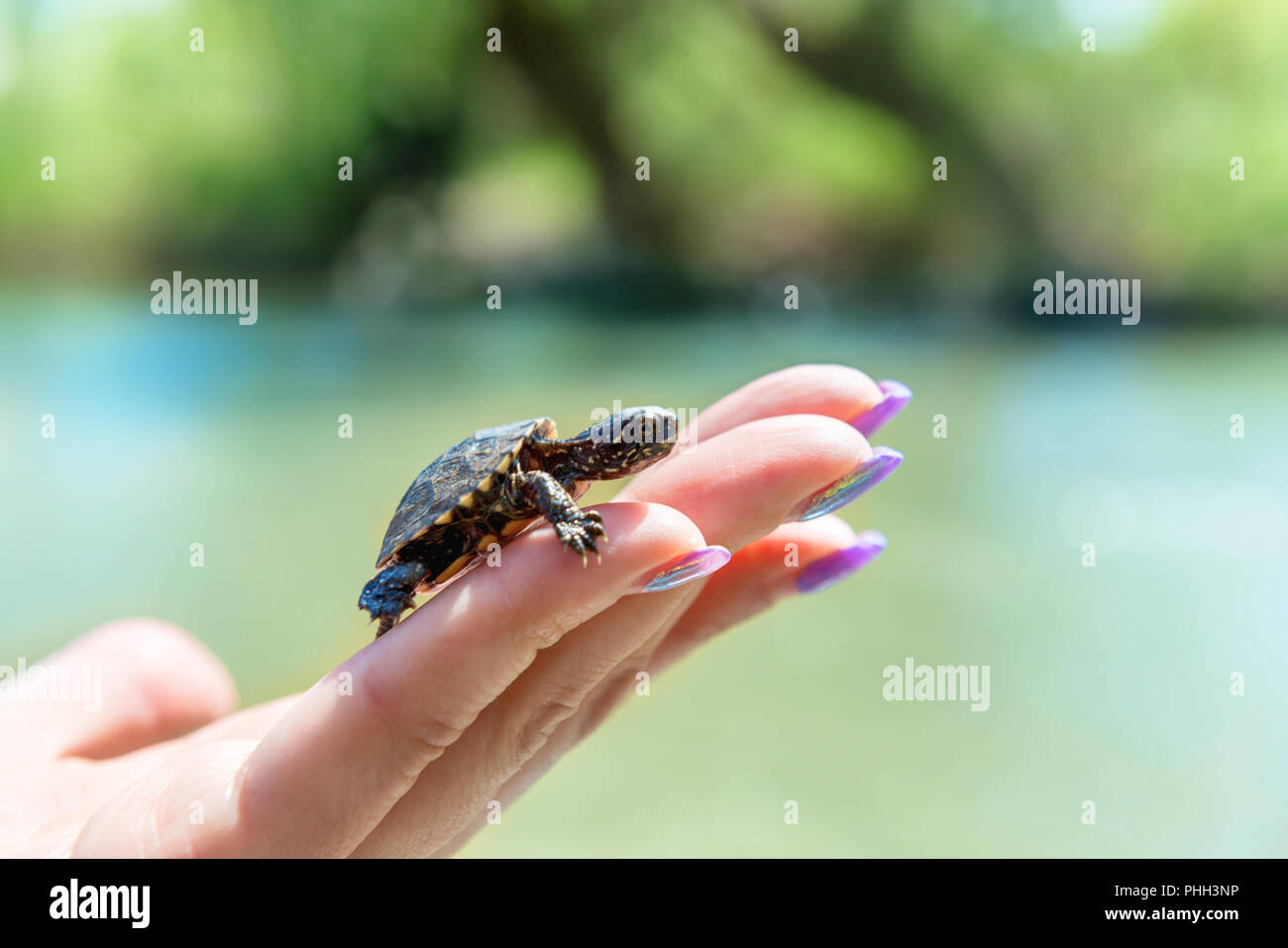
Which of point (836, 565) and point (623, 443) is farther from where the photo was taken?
point (836, 565)

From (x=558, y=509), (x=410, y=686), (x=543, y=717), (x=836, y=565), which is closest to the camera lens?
(x=410, y=686)

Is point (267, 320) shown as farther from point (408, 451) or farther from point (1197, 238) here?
point (1197, 238)

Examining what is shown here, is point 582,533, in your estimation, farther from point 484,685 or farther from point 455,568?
point 455,568

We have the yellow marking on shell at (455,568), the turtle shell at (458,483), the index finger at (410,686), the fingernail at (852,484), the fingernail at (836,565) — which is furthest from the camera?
the fingernail at (836,565)

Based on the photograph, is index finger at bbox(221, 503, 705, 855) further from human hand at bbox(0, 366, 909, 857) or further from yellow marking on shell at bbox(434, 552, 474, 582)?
yellow marking on shell at bbox(434, 552, 474, 582)

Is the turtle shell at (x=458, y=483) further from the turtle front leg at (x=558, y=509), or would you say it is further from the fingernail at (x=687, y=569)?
the fingernail at (x=687, y=569)

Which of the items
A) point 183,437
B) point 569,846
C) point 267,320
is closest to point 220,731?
point 569,846

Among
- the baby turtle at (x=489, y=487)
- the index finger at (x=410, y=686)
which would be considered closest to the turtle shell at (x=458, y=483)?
the baby turtle at (x=489, y=487)

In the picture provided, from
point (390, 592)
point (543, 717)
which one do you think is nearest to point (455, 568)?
point (390, 592)
